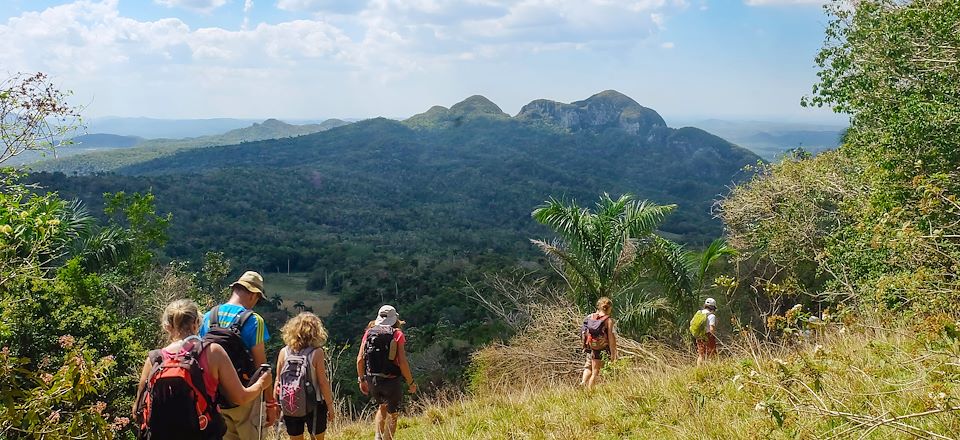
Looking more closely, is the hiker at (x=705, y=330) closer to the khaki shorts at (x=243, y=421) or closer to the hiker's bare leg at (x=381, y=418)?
the hiker's bare leg at (x=381, y=418)

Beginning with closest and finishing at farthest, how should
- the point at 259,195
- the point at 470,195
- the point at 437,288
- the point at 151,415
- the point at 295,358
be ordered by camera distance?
the point at 151,415
the point at 295,358
the point at 437,288
the point at 259,195
the point at 470,195

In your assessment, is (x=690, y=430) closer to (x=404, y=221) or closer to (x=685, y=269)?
(x=685, y=269)

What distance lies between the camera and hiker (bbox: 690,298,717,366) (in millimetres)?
6266

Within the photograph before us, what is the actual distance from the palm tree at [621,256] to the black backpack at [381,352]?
4.60 metres

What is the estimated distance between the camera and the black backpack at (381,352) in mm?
4352

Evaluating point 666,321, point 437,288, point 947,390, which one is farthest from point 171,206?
point 947,390

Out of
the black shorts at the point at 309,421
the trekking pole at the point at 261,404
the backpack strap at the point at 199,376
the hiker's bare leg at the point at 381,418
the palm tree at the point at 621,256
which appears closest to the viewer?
the backpack strap at the point at 199,376

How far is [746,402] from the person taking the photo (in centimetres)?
253

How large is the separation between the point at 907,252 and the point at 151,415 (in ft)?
18.1

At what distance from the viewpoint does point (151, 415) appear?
2.59 metres

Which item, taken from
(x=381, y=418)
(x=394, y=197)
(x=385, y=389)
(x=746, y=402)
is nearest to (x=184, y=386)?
(x=385, y=389)

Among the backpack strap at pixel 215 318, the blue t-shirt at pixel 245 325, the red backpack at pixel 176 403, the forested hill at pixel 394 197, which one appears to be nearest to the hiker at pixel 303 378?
the blue t-shirt at pixel 245 325

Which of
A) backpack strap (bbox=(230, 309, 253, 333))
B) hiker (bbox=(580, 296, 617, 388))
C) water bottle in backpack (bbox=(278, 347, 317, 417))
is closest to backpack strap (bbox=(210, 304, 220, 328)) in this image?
backpack strap (bbox=(230, 309, 253, 333))

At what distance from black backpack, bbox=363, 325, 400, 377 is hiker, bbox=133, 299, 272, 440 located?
1.43 m
